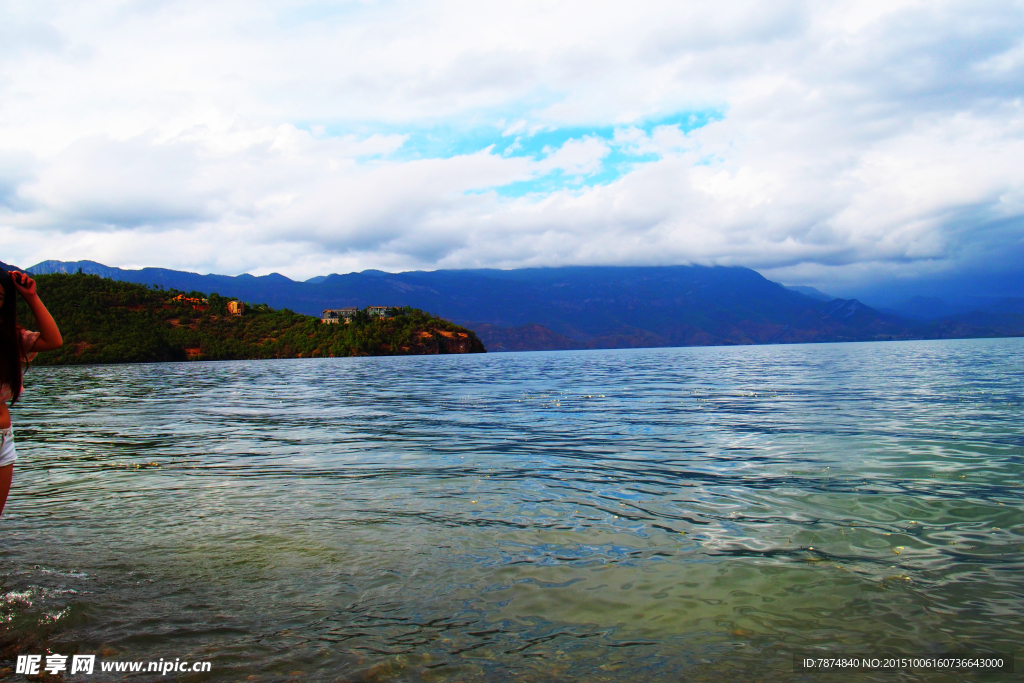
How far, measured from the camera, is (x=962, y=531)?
9.20m

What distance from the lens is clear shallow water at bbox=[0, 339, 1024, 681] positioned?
5875mm

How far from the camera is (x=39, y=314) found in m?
6.44

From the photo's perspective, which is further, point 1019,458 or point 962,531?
point 1019,458

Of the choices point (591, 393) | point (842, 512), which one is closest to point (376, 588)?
point (842, 512)

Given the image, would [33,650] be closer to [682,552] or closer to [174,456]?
[682,552]

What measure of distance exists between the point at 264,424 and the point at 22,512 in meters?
14.6

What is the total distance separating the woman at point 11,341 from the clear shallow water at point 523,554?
1.84m

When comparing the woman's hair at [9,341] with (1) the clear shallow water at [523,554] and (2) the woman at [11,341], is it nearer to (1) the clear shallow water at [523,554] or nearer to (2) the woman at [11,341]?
(2) the woman at [11,341]

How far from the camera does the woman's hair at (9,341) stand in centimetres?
612

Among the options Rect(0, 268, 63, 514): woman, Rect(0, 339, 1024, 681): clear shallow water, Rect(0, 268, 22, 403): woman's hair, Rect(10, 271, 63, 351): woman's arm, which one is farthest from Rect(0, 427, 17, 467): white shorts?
Rect(0, 339, 1024, 681): clear shallow water

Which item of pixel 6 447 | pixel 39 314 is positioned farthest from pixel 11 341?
pixel 6 447

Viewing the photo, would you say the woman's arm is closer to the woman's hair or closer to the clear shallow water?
the woman's hair

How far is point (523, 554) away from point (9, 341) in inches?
267

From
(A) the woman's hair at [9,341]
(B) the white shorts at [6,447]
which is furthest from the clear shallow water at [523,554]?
(A) the woman's hair at [9,341]
